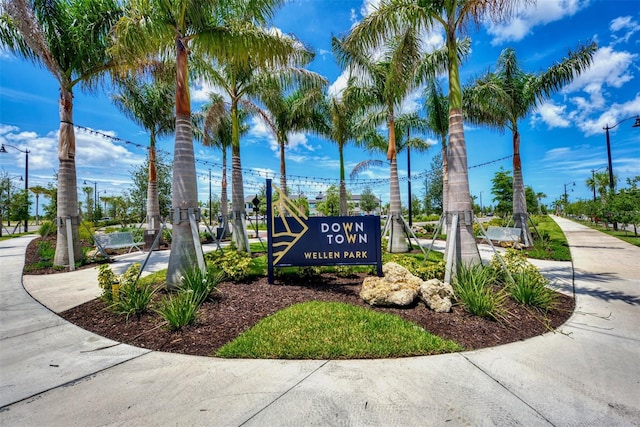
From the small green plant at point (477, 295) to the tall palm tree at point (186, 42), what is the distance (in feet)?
15.8

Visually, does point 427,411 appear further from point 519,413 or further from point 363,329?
point 363,329

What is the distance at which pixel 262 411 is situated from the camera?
2273 millimetres

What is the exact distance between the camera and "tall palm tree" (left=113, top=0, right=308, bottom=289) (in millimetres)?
5414

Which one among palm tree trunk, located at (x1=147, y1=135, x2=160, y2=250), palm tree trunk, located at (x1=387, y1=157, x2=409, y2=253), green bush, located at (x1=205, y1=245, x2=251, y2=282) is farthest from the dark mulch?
palm tree trunk, located at (x1=147, y1=135, x2=160, y2=250)

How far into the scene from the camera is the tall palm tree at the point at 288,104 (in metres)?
10.5

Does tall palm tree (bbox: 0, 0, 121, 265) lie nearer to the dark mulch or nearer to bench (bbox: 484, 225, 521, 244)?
the dark mulch

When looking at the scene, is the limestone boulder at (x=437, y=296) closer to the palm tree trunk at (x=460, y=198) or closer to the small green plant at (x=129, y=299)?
the palm tree trunk at (x=460, y=198)

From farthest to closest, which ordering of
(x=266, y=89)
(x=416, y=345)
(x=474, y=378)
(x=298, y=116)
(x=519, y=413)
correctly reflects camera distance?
(x=298, y=116) → (x=266, y=89) → (x=416, y=345) → (x=474, y=378) → (x=519, y=413)

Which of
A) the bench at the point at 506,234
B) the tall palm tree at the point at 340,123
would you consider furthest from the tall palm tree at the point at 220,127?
the bench at the point at 506,234

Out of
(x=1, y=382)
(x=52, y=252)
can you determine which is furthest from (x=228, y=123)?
(x=1, y=382)

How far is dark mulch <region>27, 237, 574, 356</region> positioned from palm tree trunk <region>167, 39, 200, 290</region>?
69cm

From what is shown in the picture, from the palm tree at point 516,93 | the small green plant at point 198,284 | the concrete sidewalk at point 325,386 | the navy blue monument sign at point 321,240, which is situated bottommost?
the concrete sidewalk at point 325,386

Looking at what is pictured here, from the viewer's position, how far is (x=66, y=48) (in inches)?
315

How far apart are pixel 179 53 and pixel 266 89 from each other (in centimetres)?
539
